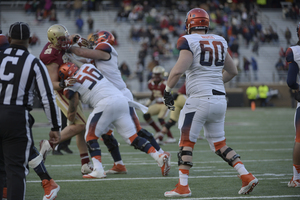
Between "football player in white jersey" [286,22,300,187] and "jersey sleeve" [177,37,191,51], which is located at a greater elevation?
"jersey sleeve" [177,37,191,51]

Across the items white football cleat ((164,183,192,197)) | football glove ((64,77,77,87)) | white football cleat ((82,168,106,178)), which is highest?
football glove ((64,77,77,87))

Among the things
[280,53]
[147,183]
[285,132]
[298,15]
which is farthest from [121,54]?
[147,183]

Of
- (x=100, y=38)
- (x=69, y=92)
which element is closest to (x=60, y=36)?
(x=100, y=38)

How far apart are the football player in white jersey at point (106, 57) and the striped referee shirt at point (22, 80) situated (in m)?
1.97

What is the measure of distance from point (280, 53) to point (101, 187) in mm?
23912

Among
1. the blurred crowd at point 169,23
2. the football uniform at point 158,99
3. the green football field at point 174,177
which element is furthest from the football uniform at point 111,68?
the blurred crowd at point 169,23

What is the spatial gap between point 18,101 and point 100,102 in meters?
2.07

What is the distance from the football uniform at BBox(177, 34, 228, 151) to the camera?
14.6ft

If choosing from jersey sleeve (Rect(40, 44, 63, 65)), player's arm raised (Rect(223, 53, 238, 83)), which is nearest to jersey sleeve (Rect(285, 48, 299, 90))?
player's arm raised (Rect(223, 53, 238, 83))

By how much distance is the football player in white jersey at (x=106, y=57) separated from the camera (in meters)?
5.58

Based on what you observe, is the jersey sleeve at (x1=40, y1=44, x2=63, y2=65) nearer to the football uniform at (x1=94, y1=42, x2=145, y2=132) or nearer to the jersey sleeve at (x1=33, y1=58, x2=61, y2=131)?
the football uniform at (x1=94, y1=42, x2=145, y2=132)

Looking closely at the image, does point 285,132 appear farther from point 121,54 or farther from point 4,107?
point 121,54

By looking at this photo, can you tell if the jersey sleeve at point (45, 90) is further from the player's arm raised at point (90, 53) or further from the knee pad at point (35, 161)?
the player's arm raised at point (90, 53)

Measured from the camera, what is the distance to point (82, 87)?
557cm
